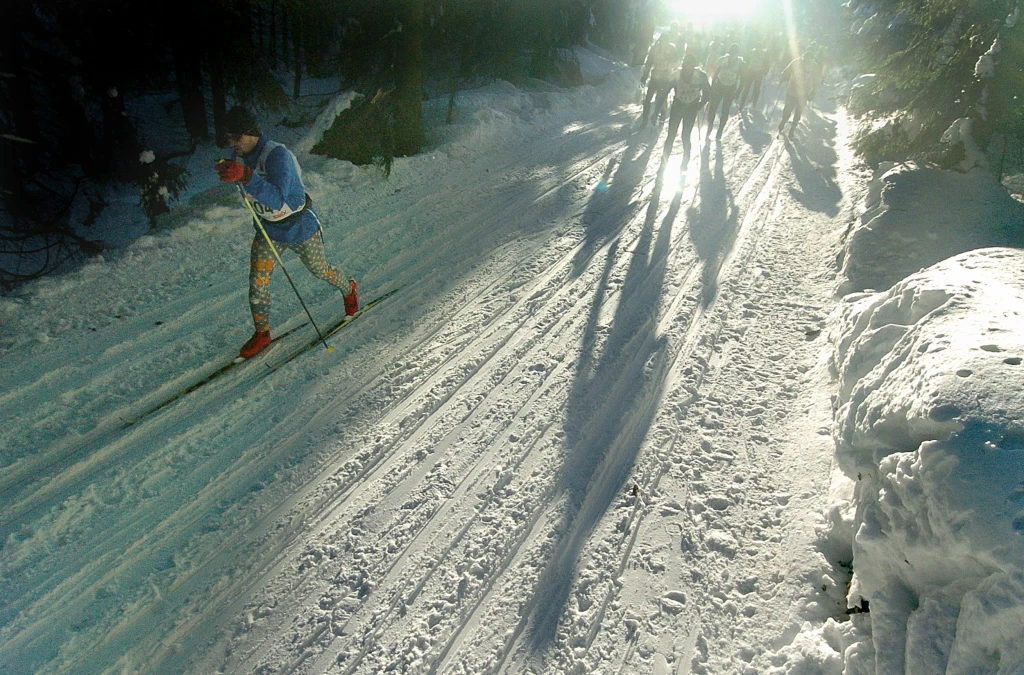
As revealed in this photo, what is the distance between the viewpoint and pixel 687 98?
8805 millimetres

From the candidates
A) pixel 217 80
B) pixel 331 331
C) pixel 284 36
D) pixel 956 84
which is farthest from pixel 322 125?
pixel 956 84

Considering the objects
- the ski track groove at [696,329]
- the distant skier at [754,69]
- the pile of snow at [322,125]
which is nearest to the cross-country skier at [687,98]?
the ski track groove at [696,329]

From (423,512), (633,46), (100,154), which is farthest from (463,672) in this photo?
(633,46)

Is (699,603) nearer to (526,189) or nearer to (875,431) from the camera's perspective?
(875,431)

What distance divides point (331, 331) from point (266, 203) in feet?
4.12

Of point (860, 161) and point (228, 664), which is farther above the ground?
point (860, 161)

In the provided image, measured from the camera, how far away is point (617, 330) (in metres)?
4.79

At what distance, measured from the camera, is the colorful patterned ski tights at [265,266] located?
165 inches

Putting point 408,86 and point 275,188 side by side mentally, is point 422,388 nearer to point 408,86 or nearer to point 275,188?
point 275,188

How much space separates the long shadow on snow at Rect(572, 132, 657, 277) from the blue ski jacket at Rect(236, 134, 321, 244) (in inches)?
114

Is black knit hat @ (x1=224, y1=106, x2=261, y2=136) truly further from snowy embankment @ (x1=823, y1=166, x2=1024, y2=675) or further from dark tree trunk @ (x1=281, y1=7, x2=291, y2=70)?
dark tree trunk @ (x1=281, y1=7, x2=291, y2=70)

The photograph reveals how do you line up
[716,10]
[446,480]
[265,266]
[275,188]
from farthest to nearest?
1. [716,10]
2. [265,266]
3. [275,188]
4. [446,480]

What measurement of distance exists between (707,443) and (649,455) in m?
0.43

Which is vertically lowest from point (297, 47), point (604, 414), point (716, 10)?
point (604, 414)
